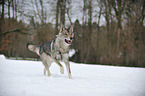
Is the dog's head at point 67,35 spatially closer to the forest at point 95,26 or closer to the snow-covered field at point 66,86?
the snow-covered field at point 66,86

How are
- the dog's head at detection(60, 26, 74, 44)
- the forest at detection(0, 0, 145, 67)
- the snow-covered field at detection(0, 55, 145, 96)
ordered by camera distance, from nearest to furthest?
the snow-covered field at detection(0, 55, 145, 96)
the dog's head at detection(60, 26, 74, 44)
the forest at detection(0, 0, 145, 67)

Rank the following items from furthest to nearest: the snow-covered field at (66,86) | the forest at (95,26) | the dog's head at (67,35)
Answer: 1. the forest at (95,26)
2. the dog's head at (67,35)
3. the snow-covered field at (66,86)

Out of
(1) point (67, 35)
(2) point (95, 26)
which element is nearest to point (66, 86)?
(1) point (67, 35)

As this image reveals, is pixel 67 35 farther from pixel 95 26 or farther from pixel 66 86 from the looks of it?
pixel 95 26

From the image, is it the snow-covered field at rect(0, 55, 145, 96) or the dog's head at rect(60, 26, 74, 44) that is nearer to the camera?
the snow-covered field at rect(0, 55, 145, 96)

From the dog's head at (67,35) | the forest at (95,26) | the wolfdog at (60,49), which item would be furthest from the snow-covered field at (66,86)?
the forest at (95,26)

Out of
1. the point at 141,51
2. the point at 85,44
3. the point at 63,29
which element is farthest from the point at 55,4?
the point at 63,29

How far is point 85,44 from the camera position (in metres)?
19.3

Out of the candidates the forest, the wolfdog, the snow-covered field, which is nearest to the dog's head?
the wolfdog

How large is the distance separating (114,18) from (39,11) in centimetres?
833

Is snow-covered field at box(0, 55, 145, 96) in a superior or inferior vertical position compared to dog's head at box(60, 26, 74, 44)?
inferior

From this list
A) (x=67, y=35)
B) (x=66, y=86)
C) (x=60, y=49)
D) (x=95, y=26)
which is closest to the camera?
(x=66, y=86)

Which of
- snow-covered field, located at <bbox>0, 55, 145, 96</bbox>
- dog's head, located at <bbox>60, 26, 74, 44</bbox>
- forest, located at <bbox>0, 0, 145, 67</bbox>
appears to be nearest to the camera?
snow-covered field, located at <bbox>0, 55, 145, 96</bbox>

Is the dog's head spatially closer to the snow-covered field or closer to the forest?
the snow-covered field
